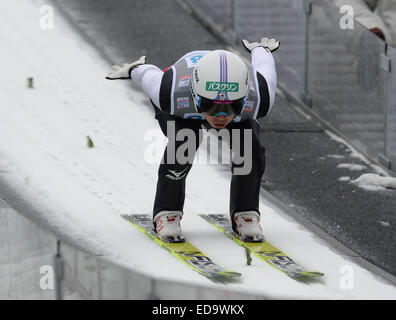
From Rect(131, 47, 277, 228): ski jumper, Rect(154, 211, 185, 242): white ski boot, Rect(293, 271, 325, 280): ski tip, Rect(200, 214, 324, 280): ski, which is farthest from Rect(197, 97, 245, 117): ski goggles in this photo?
Rect(293, 271, 325, 280): ski tip

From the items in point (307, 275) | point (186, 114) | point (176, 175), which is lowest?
point (307, 275)

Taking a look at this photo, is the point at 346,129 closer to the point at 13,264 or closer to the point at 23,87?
the point at 23,87

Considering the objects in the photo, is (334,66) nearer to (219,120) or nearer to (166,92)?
(166,92)

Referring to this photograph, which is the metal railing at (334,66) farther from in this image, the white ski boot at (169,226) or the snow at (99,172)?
the white ski boot at (169,226)

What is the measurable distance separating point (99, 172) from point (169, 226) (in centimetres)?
170

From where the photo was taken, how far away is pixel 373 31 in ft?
34.6

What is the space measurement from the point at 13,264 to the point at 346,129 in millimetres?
5532

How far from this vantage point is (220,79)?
7.07 meters

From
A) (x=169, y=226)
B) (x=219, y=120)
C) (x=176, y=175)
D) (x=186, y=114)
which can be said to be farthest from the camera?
(x=169, y=226)

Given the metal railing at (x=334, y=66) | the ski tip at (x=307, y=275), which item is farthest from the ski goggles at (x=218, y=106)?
the metal railing at (x=334, y=66)

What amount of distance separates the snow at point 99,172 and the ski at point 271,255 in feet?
0.22

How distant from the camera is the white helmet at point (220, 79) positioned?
279 inches

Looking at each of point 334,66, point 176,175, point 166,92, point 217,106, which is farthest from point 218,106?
point 334,66
